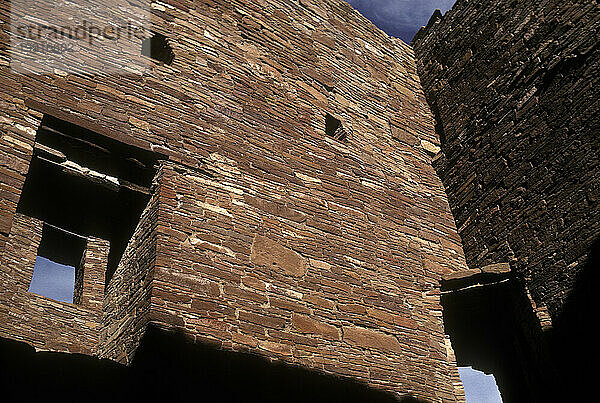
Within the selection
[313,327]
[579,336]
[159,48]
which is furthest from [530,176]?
[159,48]

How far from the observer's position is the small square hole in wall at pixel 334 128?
596cm

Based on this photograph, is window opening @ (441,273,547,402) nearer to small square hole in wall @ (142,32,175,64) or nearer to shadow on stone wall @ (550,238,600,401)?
shadow on stone wall @ (550,238,600,401)

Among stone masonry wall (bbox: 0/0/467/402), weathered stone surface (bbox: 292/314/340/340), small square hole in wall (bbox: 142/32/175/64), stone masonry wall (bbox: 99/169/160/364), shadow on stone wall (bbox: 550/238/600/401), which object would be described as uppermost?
shadow on stone wall (bbox: 550/238/600/401)

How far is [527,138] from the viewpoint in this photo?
580 centimetres

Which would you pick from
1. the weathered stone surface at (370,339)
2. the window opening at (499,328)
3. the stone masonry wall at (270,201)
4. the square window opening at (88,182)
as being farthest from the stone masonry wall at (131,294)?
the window opening at (499,328)

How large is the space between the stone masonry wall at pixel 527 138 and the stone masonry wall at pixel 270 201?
0.54 metres

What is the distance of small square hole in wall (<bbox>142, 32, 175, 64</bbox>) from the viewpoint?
4.88 metres

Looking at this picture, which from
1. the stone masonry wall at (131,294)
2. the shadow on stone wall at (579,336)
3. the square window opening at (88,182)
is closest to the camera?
the stone masonry wall at (131,294)

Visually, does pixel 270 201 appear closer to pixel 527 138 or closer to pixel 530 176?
pixel 530 176

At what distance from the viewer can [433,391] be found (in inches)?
175

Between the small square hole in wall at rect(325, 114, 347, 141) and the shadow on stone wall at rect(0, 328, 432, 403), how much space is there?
9.69 feet

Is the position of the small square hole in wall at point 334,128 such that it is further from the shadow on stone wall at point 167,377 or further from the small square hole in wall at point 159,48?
the shadow on stone wall at point 167,377

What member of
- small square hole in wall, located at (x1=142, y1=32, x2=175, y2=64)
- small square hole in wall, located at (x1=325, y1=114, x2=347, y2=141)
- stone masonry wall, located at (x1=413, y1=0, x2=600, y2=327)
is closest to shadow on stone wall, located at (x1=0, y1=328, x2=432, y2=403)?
stone masonry wall, located at (x1=413, y1=0, x2=600, y2=327)

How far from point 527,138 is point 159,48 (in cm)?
419
